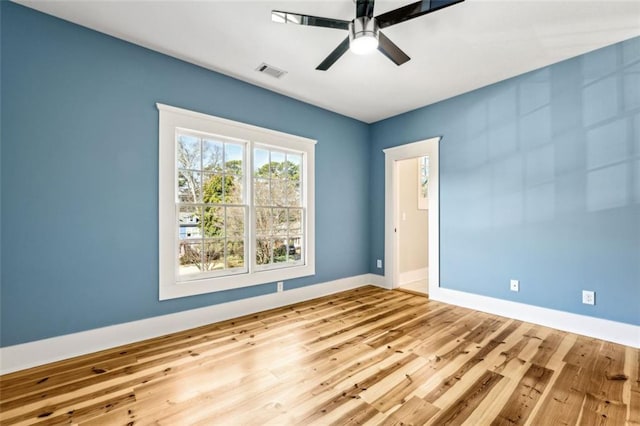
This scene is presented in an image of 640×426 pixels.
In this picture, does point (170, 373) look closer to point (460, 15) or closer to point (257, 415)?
point (257, 415)

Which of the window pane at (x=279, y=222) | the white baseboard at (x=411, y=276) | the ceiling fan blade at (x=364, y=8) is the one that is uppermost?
the ceiling fan blade at (x=364, y=8)

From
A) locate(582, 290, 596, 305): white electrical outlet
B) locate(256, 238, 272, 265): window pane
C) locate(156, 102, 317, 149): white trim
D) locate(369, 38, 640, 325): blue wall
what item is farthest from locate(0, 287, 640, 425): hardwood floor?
locate(156, 102, 317, 149): white trim

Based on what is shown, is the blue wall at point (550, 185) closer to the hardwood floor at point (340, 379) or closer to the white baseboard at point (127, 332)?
the hardwood floor at point (340, 379)

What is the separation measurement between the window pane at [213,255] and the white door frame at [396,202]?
280 cm

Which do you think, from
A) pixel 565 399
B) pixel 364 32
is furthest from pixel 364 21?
pixel 565 399

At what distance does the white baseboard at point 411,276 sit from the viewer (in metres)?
5.16

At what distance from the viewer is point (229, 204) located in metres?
3.47

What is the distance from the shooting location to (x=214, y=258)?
336 centimetres

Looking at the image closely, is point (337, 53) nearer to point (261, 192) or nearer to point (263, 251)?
point (261, 192)

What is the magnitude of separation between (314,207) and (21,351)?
3334 mm

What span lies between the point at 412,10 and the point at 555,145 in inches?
94.9

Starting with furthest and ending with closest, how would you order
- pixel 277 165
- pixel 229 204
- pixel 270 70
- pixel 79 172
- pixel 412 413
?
pixel 277 165, pixel 229 204, pixel 270 70, pixel 79 172, pixel 412 413

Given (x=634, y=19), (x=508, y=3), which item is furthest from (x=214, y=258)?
(x=634, y=19)

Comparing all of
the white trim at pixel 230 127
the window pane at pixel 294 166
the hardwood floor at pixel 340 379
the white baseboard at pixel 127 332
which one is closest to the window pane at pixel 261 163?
the white trim at pixel 230 127
